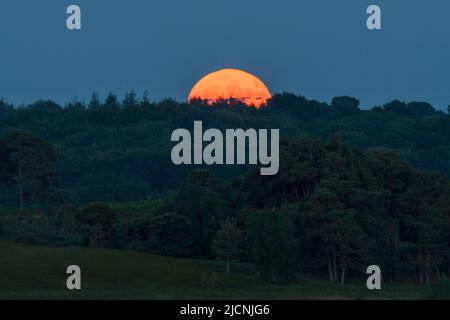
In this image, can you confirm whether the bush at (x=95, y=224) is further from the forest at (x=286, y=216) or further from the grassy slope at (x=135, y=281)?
the grassy slope at (x=135, y=281)

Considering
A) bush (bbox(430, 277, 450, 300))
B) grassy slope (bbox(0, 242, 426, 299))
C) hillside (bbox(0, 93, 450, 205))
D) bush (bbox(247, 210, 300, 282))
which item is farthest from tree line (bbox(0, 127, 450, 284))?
hillside (bbox(0, 93, 450, 205))

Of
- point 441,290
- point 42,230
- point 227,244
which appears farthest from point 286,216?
point 441,290

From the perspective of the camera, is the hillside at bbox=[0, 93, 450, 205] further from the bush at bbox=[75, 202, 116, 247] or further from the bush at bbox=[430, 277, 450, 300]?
the bush at bbox=[430, 277, 450, 300]

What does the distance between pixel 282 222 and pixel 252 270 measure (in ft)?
9.30

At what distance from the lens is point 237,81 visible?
12631 centimetres

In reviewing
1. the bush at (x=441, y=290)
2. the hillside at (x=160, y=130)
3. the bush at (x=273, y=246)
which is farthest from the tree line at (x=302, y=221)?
the hillside at (x=160, y=130)

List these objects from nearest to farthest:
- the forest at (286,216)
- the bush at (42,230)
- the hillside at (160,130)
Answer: the forest at (286,216) < the bush at (42,230) < the hillside at (160,130)

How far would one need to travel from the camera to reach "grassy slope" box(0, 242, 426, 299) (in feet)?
161

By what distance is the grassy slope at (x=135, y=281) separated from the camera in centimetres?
4922

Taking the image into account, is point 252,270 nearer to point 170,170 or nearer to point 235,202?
point 235,202

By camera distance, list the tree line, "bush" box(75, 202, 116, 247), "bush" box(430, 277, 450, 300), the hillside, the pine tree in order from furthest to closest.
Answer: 1. the hillside
2. "bush" box(75, 202, 116, 247)
3. the tree line
4. the pine tree
5. "bush" box(430, 277, 450, 300)

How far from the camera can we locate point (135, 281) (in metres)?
52.7

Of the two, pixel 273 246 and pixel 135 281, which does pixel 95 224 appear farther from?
pixel 273 246

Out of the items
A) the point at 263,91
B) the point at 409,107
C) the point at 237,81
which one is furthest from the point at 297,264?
the point at 409,107
